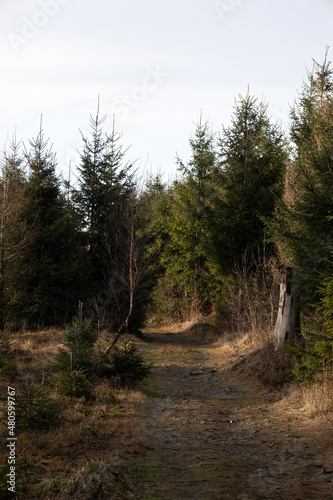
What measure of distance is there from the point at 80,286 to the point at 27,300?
2230mm

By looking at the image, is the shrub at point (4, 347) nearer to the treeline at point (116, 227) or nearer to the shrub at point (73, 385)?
the shrub at point (73, 385)

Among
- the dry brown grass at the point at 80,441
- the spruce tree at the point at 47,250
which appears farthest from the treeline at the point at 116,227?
the dry brown grass at the point at 80,441

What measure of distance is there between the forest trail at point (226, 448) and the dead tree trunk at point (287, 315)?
1308mm

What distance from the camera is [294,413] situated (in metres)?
7.20

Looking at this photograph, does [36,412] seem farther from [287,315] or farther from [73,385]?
[287,315]

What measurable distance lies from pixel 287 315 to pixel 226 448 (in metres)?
4.61

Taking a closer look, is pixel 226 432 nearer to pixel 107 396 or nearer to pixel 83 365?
pixel 107 396

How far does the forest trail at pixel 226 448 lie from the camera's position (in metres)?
4.53

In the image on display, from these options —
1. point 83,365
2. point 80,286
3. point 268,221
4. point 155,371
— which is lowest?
point 155,371

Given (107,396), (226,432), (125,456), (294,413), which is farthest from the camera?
(107,396)

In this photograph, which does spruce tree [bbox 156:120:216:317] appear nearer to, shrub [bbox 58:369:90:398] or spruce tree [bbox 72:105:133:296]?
spruce tree [bbox 72:105:133:296]

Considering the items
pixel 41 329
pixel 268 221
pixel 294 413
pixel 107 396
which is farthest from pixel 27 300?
pixel 294 413

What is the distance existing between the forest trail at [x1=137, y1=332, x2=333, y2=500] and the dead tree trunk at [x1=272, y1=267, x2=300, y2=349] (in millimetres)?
1308

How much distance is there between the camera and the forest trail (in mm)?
4527
